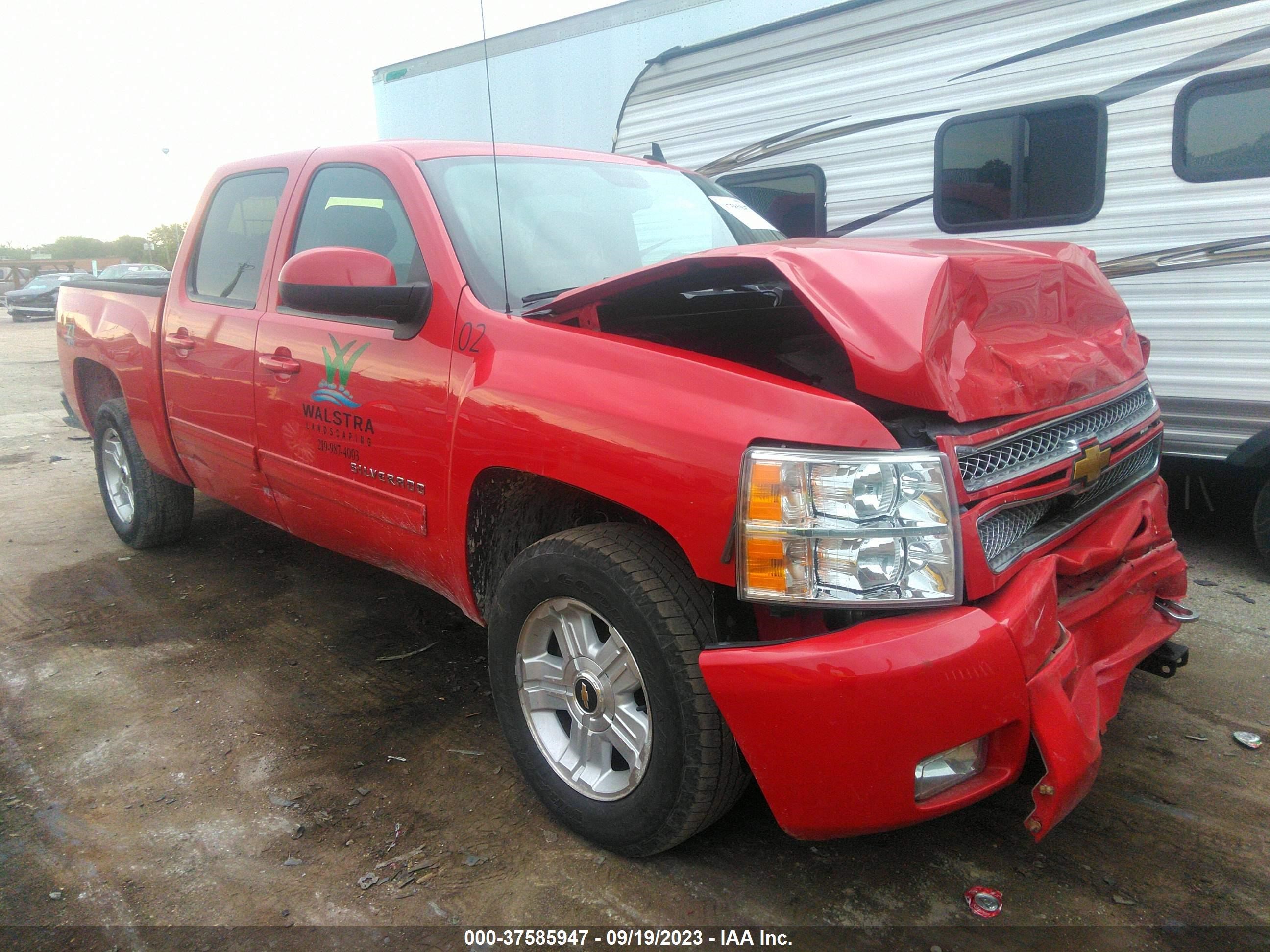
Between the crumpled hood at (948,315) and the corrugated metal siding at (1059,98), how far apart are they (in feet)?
6.59

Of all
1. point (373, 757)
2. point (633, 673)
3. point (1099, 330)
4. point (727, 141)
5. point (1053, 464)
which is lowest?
point (373, 757)

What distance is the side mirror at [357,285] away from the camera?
2609 mm

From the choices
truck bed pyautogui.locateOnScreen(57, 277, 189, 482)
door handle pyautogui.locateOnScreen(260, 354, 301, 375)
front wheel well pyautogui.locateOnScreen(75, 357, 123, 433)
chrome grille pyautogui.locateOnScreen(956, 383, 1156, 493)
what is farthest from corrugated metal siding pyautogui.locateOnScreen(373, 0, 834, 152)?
chrome grille pyautogui.locateOnScreen(956, 383, 1156, 493)

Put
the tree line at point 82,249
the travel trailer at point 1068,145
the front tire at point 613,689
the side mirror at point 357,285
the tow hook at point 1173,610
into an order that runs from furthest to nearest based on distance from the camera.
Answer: the tree line at point 82,249 < the travel trailer at point 1068,145 < the side mirror at point 357,285 < the tow hook at point 1173,610 < the front tire at point 613,689

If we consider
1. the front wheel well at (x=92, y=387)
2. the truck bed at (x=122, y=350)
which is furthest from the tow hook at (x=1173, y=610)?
the front wheel well at (x=92, y=387)

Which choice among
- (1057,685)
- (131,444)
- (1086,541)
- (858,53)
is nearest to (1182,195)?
(858,53)

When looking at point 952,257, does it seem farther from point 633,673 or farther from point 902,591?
point 633,673

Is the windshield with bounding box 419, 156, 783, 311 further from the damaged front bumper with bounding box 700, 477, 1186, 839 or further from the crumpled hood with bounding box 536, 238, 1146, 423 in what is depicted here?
the damaged front bumper with bounding box 700, 477, 1186, 839

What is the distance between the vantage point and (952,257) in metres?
2.06

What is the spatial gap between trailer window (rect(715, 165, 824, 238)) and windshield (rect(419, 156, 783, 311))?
2.03m

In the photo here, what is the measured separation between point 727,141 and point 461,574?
425 centimetres

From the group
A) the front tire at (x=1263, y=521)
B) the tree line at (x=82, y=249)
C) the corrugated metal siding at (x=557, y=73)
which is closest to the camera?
the front tire at (x=1263, y=521)

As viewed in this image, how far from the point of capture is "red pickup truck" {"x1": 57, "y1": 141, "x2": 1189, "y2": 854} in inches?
69.6

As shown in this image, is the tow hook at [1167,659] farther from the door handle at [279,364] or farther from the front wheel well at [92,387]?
the front wheel well at [92,387]
